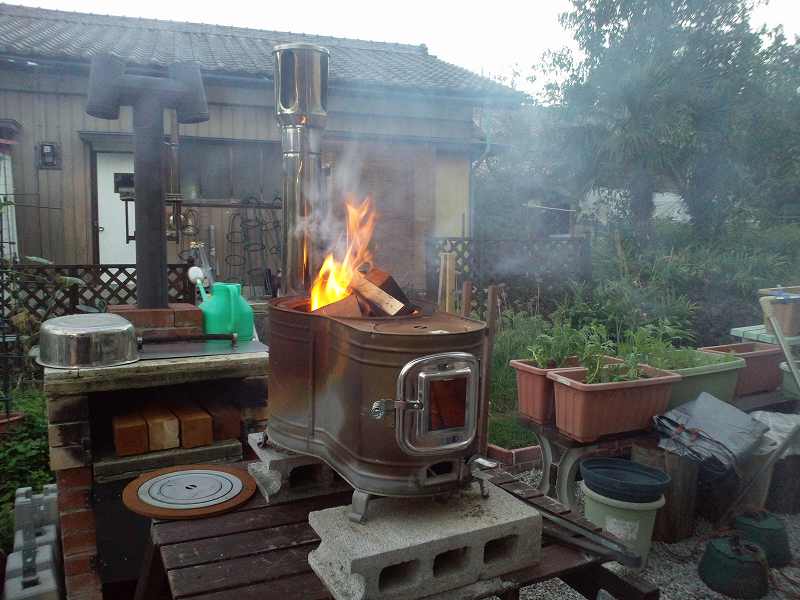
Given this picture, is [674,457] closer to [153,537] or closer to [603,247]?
[153,537]

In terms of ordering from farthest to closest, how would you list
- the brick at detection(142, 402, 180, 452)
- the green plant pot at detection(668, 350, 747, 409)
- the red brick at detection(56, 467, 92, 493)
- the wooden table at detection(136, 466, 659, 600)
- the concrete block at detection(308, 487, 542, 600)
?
the green plant pot at detection(668, 350, 747, 409) → the brick at detection(142, 402, 180, 452) → the red brick at detection(56, 467, 92, 493) → the wooden table at detection(136, 466, 659, 600) → the concrete block at detection(308, 487, 542, 600)

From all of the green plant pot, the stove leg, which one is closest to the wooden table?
the stove leg

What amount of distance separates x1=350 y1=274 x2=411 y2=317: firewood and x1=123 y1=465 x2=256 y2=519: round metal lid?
867 mm

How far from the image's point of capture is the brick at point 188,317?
135 inches

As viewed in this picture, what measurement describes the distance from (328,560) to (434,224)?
849 cm

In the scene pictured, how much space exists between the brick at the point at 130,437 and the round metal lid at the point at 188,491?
413 millimetres

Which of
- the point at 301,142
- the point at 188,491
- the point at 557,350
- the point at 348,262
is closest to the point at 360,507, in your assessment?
the point at 188,491

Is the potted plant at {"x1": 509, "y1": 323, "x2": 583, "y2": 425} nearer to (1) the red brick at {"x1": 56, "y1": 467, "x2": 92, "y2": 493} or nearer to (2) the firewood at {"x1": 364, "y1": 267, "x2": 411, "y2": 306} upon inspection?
(2) the firewood at {"x1": 364, "y1": 267, "x2": 411, "y2": 306}

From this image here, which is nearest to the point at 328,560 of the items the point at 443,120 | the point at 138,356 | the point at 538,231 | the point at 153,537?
the point at 153,537

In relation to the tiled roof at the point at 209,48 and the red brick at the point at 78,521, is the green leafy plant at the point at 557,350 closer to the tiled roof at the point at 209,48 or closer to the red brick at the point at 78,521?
the red brick at the point at 78,521

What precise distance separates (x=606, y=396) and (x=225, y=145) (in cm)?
693

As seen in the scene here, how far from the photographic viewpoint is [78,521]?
2842 mm

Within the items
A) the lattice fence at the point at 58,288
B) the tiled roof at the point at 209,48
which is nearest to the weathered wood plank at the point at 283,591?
the lattice fence at the point at 58,288

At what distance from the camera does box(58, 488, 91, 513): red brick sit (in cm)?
282
